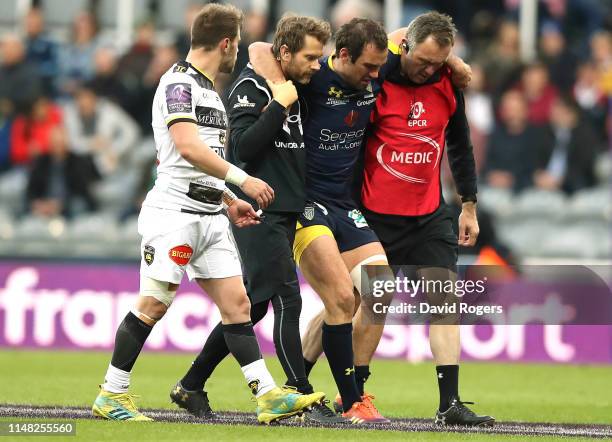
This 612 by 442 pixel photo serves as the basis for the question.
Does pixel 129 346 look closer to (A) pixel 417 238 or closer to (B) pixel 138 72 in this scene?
(A) pixel 417 238

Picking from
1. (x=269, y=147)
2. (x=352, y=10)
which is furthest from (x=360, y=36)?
(x=352, y=10)

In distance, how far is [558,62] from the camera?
55.3 feet

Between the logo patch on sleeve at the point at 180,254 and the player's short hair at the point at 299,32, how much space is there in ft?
4.36

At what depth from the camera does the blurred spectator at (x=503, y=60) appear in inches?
663

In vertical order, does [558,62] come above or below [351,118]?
below

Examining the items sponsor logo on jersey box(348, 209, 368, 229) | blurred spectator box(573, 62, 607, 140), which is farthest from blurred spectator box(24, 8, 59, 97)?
sponsor logo on jersey box(348, 209, 368, 229)

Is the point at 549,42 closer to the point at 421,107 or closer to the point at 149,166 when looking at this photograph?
the point at 149,166

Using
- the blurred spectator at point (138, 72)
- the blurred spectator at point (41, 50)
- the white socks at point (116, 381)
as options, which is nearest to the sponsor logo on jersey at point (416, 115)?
the white socks at point (116, 381)

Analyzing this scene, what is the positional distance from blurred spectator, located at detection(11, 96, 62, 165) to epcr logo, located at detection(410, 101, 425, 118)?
924cm

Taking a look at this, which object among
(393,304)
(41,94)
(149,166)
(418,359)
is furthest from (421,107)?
(41,94)

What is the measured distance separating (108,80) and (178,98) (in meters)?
10.1

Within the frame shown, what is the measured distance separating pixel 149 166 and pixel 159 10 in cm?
334

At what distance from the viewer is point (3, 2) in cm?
1927

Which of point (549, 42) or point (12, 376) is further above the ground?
point (549, 42)
